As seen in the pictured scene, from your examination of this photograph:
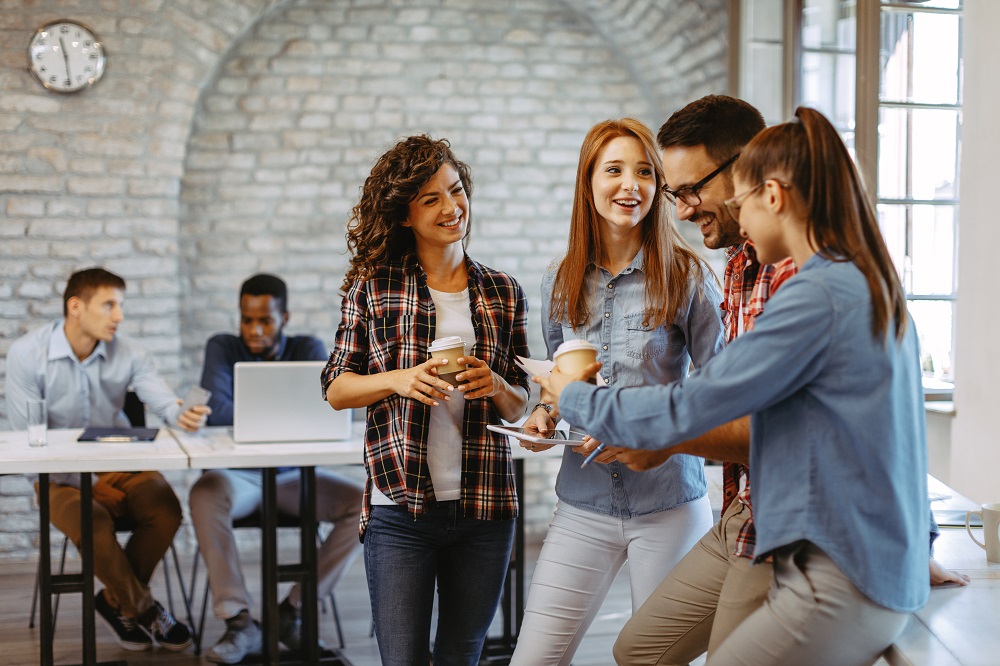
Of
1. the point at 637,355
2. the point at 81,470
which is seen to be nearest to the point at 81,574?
the point at 81,470

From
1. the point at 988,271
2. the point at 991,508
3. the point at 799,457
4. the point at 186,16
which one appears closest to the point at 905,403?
the point at 799,457

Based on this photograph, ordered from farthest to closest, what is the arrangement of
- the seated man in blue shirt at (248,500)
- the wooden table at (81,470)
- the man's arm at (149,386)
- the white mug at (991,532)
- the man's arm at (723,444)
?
1. the man's arm at (149,386)
2. the seated man in blue shirt at (248,500)
3. the wooden table at (81,470)
4. the white mug at (991,532)
5. the man's arm at (723,444)

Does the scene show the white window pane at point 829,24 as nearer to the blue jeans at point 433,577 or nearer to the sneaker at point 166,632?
the blue jeans at point 433,577

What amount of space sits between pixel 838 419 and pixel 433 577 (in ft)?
3.32

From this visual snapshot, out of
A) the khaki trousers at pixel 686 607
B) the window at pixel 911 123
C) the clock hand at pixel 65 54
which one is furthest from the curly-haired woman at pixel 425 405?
the clock hand at pixel 65 54

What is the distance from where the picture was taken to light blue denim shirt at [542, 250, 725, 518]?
6.25ft

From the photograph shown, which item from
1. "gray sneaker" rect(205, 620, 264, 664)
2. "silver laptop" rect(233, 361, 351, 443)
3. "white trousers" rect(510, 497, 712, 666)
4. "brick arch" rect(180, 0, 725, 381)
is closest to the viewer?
"white trousers" rect(510, 497, 712, 666)

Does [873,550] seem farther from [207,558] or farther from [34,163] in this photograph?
[34,163]

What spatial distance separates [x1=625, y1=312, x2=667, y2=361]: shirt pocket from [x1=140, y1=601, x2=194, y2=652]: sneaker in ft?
7.64

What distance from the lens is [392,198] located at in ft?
6.57

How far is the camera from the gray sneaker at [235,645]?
3293 millimetres

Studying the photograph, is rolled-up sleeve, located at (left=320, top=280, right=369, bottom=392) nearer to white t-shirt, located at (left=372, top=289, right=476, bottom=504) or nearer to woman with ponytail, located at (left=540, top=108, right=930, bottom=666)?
white t-shirt, located at (left=372, top=289, right=476, bottom=504)

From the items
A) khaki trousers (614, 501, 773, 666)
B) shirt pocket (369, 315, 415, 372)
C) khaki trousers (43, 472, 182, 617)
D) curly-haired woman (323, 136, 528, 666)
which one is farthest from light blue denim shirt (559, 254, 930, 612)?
khaki trousers (43, 472, 182, 617)

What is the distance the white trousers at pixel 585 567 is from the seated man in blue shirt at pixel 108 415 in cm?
193
